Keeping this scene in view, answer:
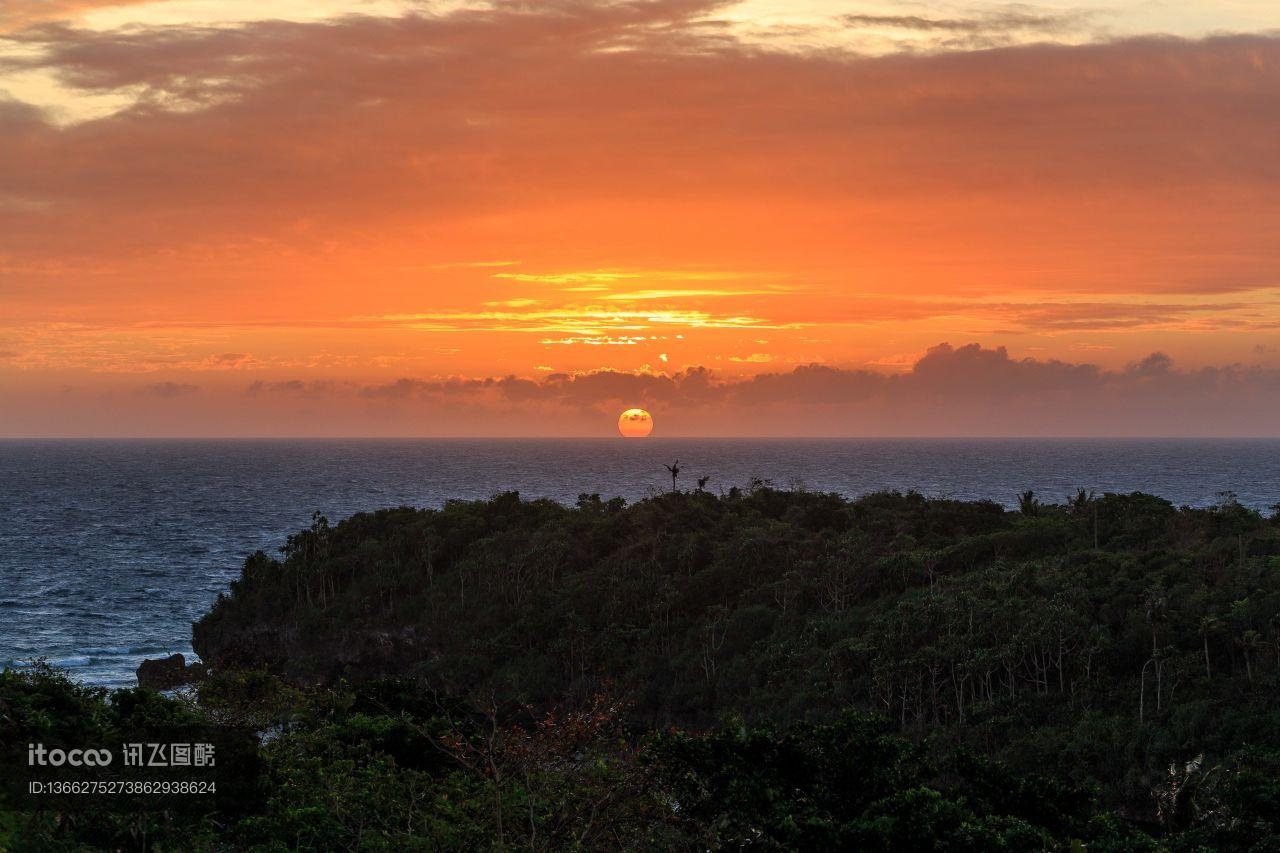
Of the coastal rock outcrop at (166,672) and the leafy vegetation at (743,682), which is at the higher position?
the leafy vegetation at (743,682)

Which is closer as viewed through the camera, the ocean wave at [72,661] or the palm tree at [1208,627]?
the palm tree at [1208,627]

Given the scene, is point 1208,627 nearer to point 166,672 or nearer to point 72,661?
point 166,672

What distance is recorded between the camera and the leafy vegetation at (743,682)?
29.4 m

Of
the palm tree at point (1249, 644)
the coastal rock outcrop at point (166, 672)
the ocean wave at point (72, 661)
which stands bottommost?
the ocean wave at point (72, 661)

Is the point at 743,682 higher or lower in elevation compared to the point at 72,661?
higher

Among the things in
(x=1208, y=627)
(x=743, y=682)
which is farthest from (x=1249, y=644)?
(x=743, y=682)

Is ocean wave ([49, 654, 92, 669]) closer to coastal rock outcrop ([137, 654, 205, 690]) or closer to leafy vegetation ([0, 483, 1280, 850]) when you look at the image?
coastal rock outcrop ([137, 654, 205, 690])

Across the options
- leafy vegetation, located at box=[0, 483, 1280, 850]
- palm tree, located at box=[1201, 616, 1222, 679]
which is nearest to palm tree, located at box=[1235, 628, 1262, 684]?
leafy vegetation, located at box=[0, 483, 1280, 850]

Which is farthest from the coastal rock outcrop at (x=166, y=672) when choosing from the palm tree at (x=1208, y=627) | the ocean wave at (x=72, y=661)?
the palm tree at (x=1208, y=627)

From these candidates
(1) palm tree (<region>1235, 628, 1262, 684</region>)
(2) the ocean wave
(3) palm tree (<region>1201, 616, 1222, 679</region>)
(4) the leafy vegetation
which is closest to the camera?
(4) the leafy vegetation

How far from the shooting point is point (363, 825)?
3016 cm

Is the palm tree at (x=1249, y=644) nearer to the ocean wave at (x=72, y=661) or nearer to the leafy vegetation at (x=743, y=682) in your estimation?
the leafy vegetation at (x=743, y=682)

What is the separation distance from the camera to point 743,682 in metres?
69.7

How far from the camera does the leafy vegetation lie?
29.4 metres
